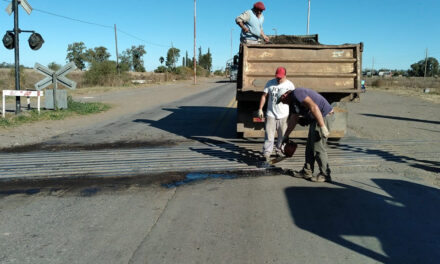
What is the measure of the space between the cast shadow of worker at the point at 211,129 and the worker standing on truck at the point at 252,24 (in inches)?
95.8

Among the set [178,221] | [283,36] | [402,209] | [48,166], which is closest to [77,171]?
[48,166]

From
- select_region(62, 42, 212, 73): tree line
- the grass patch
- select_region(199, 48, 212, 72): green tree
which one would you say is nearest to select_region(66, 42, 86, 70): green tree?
select_region(62, 42, 212, 73): tree line

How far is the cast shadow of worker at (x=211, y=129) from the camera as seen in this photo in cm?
756

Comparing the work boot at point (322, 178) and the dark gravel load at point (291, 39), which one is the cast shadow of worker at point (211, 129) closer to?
the work boot at point (322, 178)

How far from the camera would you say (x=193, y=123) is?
40.8 ft

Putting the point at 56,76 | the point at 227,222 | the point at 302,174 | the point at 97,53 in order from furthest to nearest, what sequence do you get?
the point at 97,53 → the point at 56,76 → the point at 302,174 → the point at 227,222

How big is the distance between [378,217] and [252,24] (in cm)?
597

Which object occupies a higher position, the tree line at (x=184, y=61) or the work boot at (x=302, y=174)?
the tree line at (x=184, y=61)

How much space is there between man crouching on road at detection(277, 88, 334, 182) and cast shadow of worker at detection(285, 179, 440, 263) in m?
0.39

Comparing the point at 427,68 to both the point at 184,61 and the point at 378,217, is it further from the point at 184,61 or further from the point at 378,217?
the point at 378,217

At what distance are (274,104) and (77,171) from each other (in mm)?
3463

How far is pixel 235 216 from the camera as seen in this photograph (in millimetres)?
4301

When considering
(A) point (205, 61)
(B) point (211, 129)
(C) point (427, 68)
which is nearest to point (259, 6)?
(B) point (211, 129)

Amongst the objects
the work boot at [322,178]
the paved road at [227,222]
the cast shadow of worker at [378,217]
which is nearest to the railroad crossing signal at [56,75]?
the paved road at [227,222]
